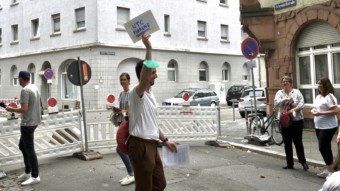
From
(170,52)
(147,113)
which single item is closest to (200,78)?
(170,52)

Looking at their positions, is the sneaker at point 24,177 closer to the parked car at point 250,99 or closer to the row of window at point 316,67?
the row of window at point 316,67

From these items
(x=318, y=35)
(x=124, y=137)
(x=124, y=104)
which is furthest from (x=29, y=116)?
(x=318, y=35)

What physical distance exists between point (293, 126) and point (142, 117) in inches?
184

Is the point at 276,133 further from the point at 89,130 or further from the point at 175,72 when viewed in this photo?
the point at 175,72

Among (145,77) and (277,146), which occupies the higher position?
(145,77)

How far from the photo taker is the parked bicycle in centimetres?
1044

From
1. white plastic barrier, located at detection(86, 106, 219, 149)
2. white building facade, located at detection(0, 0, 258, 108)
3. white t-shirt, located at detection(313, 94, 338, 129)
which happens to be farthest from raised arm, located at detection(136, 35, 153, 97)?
white building facade, located at detection(0, 0, 258, 108)

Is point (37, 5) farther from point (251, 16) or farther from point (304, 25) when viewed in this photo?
point (304, 25)

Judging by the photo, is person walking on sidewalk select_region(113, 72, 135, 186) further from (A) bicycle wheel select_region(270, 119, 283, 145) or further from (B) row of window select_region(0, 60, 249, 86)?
(B) row of window select_region(0, 60, 249, 86)

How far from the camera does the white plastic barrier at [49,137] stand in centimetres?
755

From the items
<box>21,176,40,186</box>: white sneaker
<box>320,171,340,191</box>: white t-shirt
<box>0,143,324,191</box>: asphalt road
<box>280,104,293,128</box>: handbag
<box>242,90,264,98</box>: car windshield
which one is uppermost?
<box>242,90,264,98</box>: car windshield

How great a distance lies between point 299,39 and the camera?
13320 millimetres

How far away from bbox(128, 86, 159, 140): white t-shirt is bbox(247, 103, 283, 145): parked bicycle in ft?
23.6

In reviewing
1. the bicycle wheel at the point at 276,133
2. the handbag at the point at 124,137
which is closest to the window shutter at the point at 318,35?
the bicycle wheel at the point at 276,133
